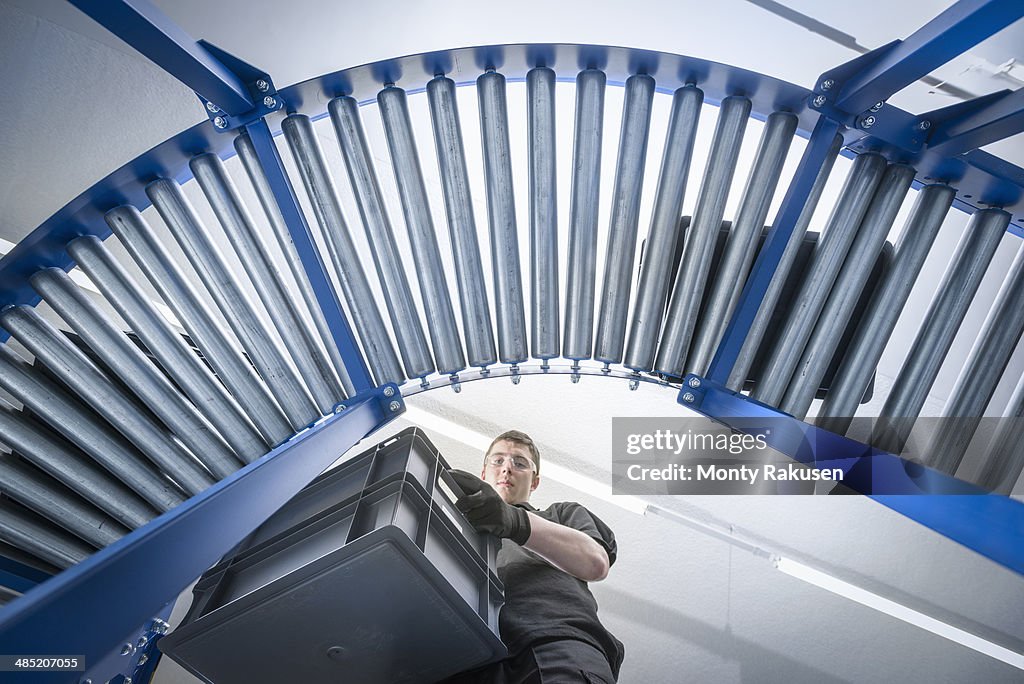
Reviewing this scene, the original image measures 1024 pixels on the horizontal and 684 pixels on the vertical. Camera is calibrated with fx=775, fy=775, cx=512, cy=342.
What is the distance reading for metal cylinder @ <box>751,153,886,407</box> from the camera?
1764mm

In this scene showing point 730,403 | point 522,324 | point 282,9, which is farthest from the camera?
point 282,9

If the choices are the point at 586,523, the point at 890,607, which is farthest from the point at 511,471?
the point at 890,607

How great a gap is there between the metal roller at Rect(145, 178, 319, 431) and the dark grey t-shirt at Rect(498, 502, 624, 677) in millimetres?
819

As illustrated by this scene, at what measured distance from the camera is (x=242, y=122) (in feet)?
5.83

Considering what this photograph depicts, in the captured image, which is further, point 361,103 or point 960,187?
point 361,103

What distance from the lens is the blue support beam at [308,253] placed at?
1.79m

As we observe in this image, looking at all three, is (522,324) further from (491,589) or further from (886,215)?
(886,215)

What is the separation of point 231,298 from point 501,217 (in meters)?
0.70

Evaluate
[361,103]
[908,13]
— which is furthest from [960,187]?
[361,103]

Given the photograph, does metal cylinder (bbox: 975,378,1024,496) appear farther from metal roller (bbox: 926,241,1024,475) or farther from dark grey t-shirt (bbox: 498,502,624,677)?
dark grey t-shirt (bbox: 498,502,624,677)

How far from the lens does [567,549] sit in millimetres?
2285

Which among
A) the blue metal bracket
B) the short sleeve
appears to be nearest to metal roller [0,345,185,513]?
the short sleeve

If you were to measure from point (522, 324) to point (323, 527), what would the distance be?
0.70 m

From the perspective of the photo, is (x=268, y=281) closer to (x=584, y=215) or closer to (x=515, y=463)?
(x=584, y=215)
